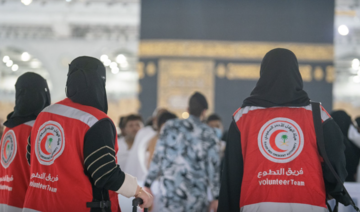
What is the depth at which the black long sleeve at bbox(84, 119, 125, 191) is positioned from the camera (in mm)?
1239

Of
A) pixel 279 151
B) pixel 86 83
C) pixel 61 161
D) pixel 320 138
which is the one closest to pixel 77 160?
pixel 61 161

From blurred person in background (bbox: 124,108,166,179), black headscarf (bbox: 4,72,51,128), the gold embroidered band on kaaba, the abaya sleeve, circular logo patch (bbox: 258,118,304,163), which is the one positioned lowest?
blurred person in background (bbox: 124,108,166,179)

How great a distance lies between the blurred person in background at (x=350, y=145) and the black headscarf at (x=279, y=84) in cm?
168

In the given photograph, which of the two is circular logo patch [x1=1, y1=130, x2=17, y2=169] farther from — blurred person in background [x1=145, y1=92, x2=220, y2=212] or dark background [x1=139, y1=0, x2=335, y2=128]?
dark background [x1=139, y1=0, x2=335, y2=128]

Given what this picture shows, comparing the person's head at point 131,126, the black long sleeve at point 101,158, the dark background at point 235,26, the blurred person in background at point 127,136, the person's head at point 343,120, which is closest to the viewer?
the black long sleeve at point 101,158

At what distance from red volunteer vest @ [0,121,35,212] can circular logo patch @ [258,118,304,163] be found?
896 mm

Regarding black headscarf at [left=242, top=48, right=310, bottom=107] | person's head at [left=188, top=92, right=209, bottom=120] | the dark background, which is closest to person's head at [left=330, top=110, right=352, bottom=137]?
person's head at [left=188, top=92, right=209, bottom=120]

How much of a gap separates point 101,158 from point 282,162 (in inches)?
22.3

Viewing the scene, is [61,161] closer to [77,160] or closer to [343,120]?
[77,160]

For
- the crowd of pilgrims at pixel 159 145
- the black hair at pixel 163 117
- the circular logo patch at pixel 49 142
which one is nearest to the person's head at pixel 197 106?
the crowd of pilgrims at pixel 159 145

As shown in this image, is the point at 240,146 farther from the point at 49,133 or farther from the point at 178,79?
the point at 178,79

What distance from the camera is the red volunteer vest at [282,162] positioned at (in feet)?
4.23

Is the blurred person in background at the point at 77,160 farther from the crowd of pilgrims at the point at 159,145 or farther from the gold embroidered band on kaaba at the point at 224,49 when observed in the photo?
the gold embroidered band on kaaba at the point at 224,49

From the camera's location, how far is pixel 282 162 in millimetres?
1317
